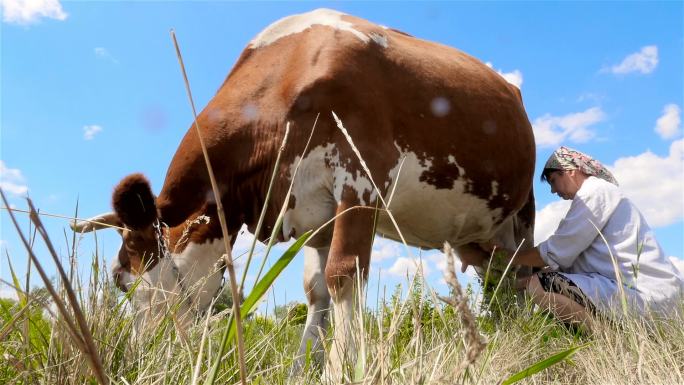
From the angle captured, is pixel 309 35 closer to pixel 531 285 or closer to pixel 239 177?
pixel 239 177

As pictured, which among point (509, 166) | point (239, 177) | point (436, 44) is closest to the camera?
point (239, 177)

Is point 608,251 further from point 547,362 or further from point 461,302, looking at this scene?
point 461,302

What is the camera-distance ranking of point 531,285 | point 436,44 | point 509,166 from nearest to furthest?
point 531,285, point 509,166, point 436,44

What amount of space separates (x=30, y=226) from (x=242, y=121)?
219cm

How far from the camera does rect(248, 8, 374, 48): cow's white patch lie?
13.6 ft

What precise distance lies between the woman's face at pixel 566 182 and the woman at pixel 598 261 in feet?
0.32

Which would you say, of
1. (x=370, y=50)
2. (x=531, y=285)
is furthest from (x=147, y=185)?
(x=531, y=285)

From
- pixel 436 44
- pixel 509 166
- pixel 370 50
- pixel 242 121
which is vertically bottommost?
pixel 509 166

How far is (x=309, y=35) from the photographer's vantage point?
4023mm

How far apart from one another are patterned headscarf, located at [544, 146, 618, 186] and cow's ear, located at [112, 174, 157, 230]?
10.2 ft

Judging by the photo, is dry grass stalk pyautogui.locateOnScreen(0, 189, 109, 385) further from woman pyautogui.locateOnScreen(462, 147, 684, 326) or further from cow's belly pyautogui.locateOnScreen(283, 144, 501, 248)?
woman pyautogui.locateOnScreen(462, 147, 684, 326)

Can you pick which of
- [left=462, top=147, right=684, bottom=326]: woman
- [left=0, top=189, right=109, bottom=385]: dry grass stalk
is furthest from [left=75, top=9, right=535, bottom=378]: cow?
[left=0, top=189, right=109, bottom=385]: dry grass stalk

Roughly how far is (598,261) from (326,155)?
2.19 m

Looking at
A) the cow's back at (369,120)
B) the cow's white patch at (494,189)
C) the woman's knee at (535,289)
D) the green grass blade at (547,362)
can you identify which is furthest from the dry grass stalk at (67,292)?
the cow's white patch at (494,189)
